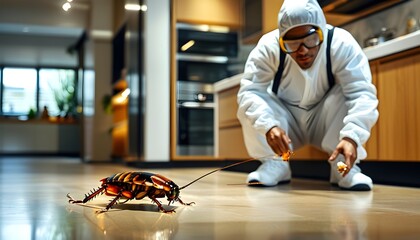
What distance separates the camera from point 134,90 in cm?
562

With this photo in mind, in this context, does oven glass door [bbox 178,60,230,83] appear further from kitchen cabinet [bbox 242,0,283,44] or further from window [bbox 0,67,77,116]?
window [bbox 0,67,77,116]

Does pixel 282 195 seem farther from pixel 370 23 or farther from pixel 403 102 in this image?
pixel 370 23

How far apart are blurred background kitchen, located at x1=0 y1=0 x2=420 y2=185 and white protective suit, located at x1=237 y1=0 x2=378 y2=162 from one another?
363mm

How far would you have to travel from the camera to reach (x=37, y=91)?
12.8m

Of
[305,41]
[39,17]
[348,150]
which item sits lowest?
[348,150]

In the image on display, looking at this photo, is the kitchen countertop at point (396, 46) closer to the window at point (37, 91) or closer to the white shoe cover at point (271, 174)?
the white shoe cover at point (271, 174)

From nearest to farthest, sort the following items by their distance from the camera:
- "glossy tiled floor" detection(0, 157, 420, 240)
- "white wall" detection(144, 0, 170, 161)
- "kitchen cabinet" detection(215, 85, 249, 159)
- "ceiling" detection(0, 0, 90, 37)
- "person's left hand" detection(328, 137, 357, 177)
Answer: "glossy tiled floor" detection(0, 157, 420, 240) → "person's left hand" detection(328, 137, 357, 177) → "kitchen cabinet" detection(215, 85, 249, 159) → "white wall" detection(144, 0, 170, 161) → "ceiling" detection(0, 0, 90, 37)

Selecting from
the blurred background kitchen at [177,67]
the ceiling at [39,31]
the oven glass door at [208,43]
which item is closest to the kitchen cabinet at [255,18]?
the blurred background kitchen at [177,67]

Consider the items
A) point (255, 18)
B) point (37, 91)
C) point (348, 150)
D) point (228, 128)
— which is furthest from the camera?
point (37, 91)

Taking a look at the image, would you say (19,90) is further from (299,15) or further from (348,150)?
(348,150)

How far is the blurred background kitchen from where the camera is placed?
2.59m

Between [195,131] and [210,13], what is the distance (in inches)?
43.9

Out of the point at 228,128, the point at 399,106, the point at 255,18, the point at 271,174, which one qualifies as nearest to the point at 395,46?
the point at 399,106

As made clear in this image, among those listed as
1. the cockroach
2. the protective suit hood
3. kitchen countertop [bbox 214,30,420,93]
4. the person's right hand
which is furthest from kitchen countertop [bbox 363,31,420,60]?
the cockroach
